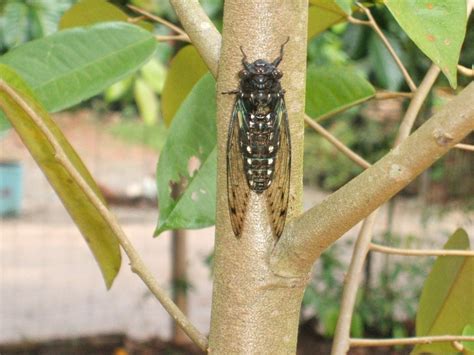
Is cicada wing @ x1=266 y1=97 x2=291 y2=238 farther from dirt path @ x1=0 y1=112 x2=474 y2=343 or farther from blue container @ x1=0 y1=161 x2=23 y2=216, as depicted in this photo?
blue container @ x1=0 y1=161 x2=23 y2=216

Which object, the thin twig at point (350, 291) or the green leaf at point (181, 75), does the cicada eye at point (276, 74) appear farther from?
the green leaf at point (181, 75)

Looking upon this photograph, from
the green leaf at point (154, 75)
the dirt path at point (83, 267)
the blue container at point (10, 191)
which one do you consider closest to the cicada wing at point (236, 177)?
the green leaf at point (154, 75)

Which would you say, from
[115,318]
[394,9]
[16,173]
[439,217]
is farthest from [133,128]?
[394,9]

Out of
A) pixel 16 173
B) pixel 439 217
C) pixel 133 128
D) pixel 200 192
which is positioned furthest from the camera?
pixel 133 128

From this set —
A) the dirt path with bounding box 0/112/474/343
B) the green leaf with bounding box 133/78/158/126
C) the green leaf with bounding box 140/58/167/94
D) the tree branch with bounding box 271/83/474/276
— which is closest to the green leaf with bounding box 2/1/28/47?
the green leaf with bounding box 140/58/167/94

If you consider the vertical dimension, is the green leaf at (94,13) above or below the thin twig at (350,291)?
above

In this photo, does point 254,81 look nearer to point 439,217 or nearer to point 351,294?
point 351,294
